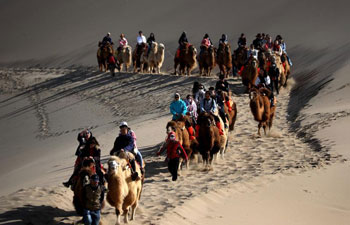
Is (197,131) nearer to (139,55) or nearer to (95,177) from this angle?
(95,177)

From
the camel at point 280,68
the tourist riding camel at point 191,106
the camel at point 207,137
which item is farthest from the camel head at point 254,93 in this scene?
the camel at point 280,68

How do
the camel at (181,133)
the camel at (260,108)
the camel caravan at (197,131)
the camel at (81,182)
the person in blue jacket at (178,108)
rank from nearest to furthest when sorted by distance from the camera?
the camel at (81,182)
the camel caravan at (197,131)
the camel at (181,133)
the person in blue jacket at (178,108)
the camel at (260,108)

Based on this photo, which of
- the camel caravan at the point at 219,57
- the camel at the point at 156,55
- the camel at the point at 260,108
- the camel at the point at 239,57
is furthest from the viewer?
the camel at the point at 156,55

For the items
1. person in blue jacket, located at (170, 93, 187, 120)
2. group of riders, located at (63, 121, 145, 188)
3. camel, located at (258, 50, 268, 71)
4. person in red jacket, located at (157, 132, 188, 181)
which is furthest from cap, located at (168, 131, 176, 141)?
camel, located at (258, 50, 268, 71)

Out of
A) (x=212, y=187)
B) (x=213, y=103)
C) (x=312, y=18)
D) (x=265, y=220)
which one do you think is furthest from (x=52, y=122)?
(x=312, y=18)

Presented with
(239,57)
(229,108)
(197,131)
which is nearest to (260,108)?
(229,108)

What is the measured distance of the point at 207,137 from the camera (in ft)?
51.3

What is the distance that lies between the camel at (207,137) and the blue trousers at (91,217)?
556 cm

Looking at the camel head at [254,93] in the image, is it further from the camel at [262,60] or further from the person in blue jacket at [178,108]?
the camel at [262,60]

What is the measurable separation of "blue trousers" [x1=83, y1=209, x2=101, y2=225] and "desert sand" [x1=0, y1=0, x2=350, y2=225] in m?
0.98

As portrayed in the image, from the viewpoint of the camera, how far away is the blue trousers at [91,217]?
34.1 feet

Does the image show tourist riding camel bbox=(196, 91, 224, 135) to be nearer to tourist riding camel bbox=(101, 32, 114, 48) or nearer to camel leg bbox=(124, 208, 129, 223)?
camel leg bbox=(124, 208, 129, 223)

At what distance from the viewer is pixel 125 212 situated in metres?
11.3

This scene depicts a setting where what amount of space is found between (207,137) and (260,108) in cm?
421
